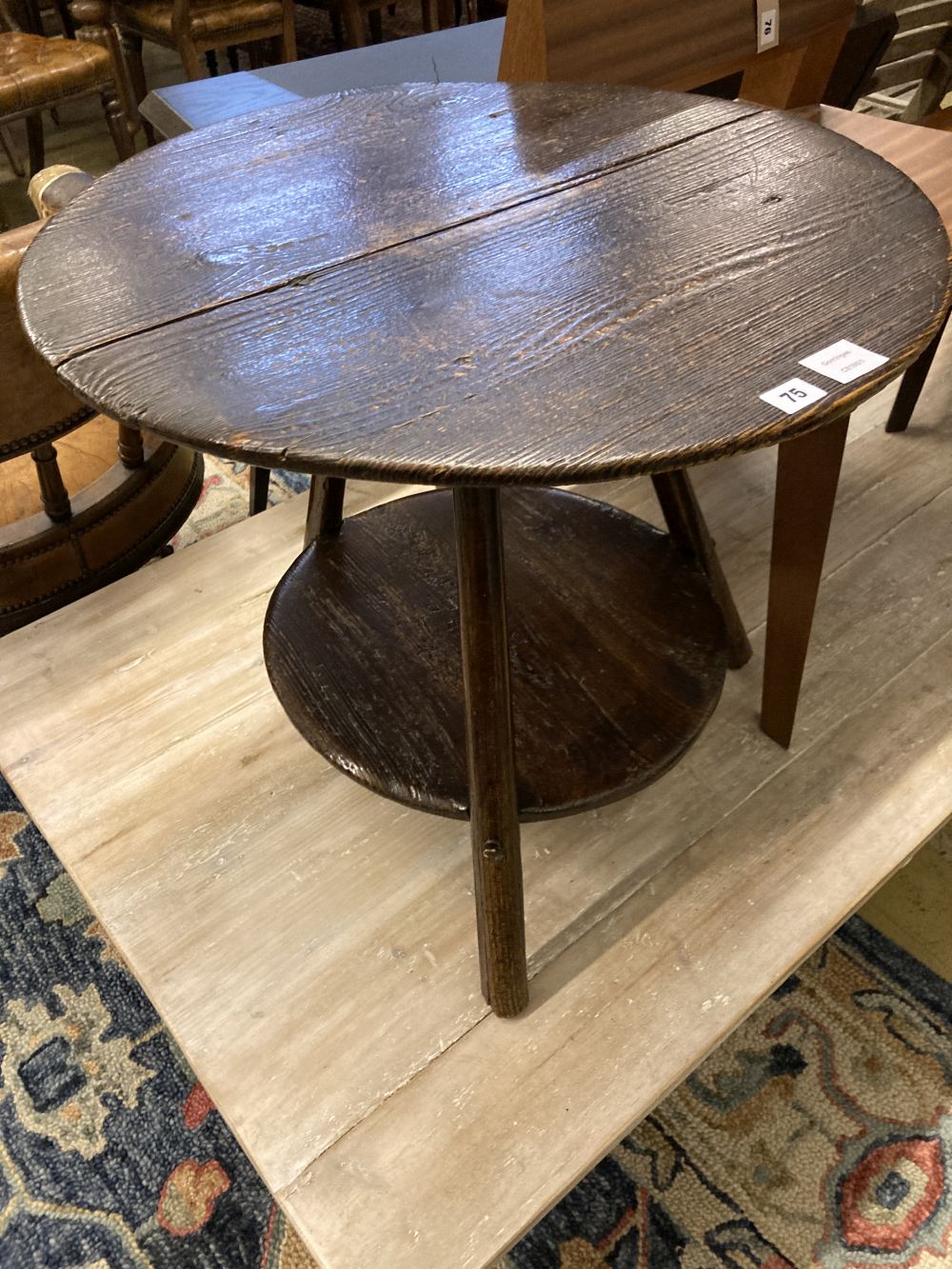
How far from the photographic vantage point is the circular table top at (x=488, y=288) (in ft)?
2.02

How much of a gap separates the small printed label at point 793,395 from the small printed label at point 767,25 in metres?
1.25

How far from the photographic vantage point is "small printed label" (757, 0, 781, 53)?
155 cm

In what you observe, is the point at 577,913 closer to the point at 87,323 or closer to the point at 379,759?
the point at 379,759

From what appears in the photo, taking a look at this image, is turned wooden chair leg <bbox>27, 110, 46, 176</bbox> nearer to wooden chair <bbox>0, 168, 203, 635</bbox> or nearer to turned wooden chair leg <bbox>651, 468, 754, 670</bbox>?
wooden chair <bbox>0, 168, 203, 635</bbox>

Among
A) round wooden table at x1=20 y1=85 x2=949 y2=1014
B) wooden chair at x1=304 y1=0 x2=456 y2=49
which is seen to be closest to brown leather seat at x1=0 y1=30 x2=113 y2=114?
wooden chair at x1=304 y1=0 x2=456 y2=49

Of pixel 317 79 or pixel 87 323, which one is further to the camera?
pixel 317 79

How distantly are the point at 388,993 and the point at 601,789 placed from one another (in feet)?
0.94

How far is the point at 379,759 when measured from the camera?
101 cm

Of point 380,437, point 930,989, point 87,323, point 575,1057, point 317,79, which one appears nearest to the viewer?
point 380,437

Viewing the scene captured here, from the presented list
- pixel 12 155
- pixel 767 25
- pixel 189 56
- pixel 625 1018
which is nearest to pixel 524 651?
pixel 625 1018

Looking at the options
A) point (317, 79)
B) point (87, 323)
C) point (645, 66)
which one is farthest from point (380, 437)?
point (317, 79)

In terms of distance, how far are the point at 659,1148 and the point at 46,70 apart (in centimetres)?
304

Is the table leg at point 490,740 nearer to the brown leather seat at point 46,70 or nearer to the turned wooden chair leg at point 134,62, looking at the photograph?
the brown leather seat at point 46,70

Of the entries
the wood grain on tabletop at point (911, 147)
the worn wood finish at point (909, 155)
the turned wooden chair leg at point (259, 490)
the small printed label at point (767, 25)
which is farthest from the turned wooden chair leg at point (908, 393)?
the turned wooden chair leg at point (259, 490)
